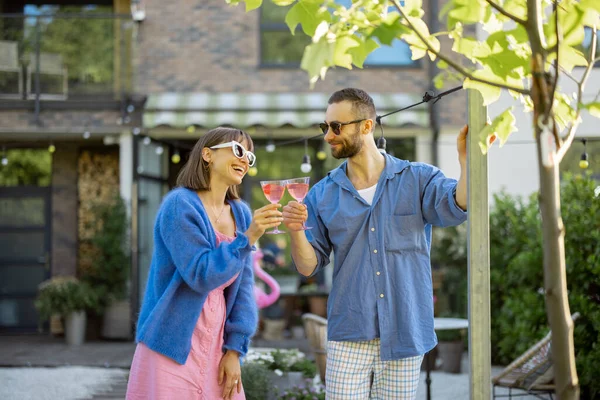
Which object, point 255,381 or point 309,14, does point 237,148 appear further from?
point 255,381

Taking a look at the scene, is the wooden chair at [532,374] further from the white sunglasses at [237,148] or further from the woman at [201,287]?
the white sunglasses at [237,148]

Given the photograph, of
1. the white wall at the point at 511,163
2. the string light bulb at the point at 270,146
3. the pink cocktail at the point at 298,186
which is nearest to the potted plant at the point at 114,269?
the string light bulb at the point at 270,146

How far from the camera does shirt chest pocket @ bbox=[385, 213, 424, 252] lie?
336 centimetres

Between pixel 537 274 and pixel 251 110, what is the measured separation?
15.5 ft

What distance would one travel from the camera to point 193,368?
3.16m

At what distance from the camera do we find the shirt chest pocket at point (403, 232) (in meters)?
3.36

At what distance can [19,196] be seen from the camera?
12656 millimetres

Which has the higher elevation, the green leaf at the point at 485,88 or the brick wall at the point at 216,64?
Result: the brick wall at the point at 216,64

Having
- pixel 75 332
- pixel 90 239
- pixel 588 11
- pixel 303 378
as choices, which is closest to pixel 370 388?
pixel 588 11

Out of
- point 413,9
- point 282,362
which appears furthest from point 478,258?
point 282,362

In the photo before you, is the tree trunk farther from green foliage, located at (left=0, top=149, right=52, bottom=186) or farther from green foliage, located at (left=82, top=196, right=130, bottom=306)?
green foliage, located at (left=0, top=149, right=52, bottom=186)

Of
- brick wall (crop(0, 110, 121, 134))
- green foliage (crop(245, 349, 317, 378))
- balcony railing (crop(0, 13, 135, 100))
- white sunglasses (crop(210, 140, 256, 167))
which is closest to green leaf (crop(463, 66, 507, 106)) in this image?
white sunglasses (crop(210, 140, 256, 167))

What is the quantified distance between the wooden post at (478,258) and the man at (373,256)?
36 centimetres

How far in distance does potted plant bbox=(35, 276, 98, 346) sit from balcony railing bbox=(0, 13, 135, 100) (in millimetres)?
2606
